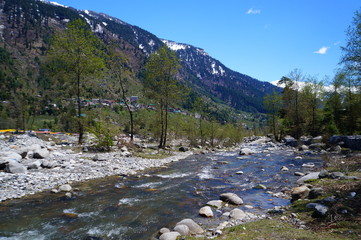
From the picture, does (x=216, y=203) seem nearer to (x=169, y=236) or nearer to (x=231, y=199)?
(x=231, y=199)

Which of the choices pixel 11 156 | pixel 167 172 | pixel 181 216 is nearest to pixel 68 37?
pixel 11 156

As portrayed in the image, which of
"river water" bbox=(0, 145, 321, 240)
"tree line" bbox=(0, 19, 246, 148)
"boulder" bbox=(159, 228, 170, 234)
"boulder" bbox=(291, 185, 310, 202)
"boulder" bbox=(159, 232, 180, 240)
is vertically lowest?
"river water" bbox=(0, 145, 321, 240)

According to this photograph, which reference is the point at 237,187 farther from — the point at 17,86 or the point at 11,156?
the point at 17,86

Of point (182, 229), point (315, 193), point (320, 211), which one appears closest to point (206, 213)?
point (182, 229)

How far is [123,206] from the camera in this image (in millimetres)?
10320

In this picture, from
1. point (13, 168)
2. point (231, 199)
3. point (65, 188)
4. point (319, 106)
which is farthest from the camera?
point (319, 106)

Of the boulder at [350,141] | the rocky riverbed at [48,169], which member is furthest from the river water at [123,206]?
the boulder at [350,141]

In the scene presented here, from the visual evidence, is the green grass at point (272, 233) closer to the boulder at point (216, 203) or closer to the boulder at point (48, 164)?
the boulder at point (216, 203)

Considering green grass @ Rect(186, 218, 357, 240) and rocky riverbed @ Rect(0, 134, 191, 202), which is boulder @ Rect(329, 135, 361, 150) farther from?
green grass @ Rect(186, 218, 357, 240)

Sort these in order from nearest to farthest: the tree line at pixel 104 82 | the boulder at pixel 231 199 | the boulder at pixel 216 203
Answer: the boulder at pixel 216 203
the boulder at pixel 231 199
the tree line at pixel 104 82

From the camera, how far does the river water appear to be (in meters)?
7.77

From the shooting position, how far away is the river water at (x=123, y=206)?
777 centimetres

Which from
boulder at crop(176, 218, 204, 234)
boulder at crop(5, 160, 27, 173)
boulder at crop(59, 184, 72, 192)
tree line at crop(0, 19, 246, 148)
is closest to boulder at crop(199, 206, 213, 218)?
boulder at crop(176, 218, 204, 234)

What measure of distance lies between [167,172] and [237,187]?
626 cm
